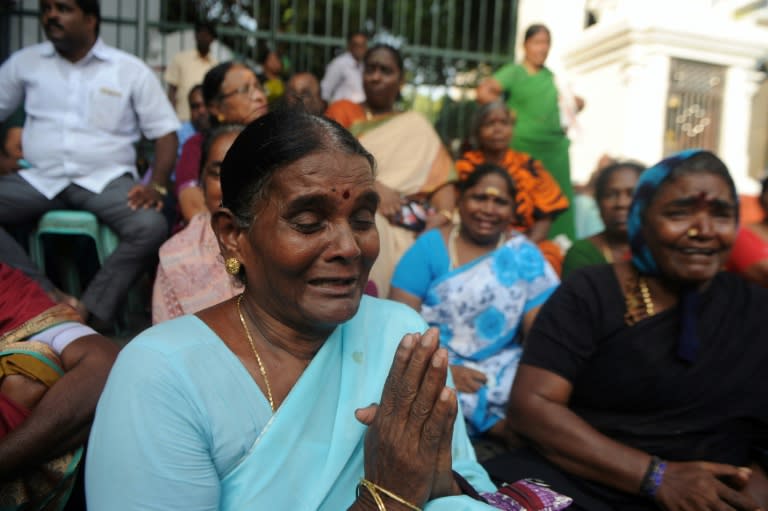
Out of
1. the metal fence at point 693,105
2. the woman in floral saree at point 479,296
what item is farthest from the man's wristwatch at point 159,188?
the metal fence at point 693,105

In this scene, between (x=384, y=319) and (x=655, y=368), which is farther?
(x=655, y=368)

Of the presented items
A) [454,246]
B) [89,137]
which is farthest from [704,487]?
[89,137]

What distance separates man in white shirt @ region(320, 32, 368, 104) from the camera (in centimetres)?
716

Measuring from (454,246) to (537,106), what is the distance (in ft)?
10.4

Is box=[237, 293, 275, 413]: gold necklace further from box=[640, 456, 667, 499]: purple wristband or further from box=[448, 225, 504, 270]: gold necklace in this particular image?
box=[448, 225, 504, 270]: gold necklace

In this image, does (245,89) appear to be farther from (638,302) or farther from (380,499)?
(380,499)

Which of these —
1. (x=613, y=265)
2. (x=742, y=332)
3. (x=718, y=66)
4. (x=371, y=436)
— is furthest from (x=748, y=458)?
(x=718, y=66)

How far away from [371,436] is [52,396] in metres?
1.16

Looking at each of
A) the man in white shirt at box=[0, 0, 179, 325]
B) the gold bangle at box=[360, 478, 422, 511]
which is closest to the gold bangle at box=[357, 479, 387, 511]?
the gold bangle at box=[360, 478, 422, 511]

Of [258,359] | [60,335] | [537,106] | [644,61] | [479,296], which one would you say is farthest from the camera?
[644,61]

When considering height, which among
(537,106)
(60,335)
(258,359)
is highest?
(537,106)

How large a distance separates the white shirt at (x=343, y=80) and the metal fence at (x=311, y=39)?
103 cm

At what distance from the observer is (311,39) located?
8250mm

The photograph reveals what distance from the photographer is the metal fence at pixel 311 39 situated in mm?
7113
